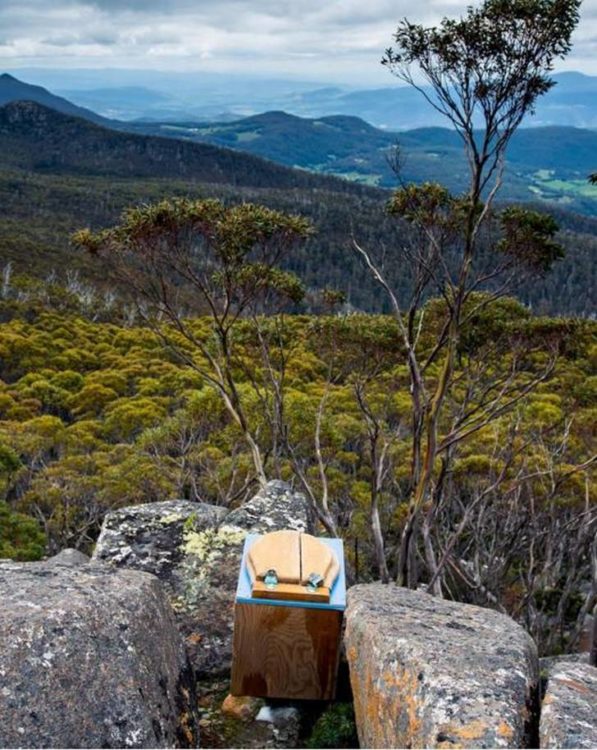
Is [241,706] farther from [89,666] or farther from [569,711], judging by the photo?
[569,711]

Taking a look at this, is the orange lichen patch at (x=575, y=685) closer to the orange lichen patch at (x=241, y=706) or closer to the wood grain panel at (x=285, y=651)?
the wood grain panel at (x=285, y=651)

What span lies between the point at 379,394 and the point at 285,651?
80.5 feet

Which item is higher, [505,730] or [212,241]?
[212,241]

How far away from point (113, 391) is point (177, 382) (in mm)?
3359

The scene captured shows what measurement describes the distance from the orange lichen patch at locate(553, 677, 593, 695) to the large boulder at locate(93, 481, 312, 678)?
11.4ft

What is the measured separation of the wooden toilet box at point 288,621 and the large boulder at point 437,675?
30 centimetres

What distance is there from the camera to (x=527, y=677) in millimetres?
5383

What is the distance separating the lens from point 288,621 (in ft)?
20.3

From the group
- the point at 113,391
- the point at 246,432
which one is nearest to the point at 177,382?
the point at 113,391

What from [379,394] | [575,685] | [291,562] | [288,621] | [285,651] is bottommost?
[379,394]

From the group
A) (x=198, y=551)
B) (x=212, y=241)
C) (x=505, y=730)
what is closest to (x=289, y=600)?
(x=505, y=730)

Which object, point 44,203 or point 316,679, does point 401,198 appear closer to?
point 316,679

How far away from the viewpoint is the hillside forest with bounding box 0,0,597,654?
1181cm

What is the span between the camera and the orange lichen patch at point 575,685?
5.15 meters
